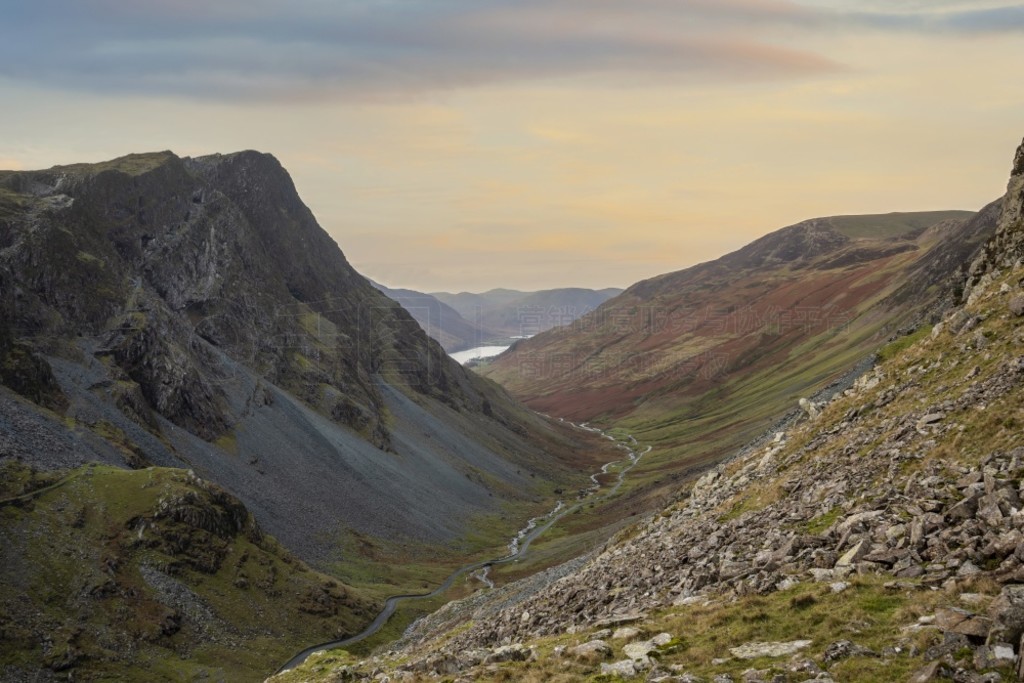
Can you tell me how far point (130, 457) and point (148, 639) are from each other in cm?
3770

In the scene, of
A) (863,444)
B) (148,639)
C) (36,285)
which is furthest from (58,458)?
(863,444)

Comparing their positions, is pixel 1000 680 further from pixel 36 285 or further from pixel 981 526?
pixel 36 285

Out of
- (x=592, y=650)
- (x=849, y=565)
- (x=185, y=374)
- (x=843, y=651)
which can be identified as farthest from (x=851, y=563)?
(x=185, y=374)

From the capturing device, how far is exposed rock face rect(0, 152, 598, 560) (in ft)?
391

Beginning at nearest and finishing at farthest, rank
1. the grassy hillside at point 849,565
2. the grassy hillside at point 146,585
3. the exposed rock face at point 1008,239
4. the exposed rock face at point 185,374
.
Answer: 1. the grassy hillside at point 849,565
2. the exposed rock face at point 1008,239
3. the grassy hillside at point 146,585
4. the exposed rock face at point 185,374

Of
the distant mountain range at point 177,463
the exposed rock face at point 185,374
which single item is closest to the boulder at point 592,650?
the distant mountain range at point 177,463

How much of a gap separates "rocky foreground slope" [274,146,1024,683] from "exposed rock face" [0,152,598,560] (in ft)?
273

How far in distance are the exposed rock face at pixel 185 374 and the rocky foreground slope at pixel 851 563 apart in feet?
273

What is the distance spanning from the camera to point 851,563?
25.8 meters

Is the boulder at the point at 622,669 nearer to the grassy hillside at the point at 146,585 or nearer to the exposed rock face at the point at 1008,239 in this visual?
the exposed rock face at the point at 1008,239

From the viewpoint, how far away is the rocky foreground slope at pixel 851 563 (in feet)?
65.3

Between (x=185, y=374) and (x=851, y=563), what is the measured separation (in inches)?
5338

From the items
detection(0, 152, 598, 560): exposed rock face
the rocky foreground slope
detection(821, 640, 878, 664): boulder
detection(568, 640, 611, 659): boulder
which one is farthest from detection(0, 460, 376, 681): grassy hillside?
detection(821, 640, 878, 664): boulder

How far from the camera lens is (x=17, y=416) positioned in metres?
102
